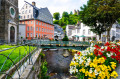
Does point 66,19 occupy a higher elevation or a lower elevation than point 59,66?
higher

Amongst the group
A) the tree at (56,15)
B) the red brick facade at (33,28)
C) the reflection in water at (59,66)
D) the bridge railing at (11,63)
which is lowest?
the reflection in water at (59,66)

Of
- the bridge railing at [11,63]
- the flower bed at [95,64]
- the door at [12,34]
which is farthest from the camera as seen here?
the door at [12,34]

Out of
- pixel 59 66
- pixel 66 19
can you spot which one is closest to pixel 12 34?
pixel 59 66

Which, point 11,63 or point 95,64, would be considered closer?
point 95,64

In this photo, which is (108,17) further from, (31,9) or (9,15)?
(31,9)

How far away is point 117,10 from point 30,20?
32.1 metres

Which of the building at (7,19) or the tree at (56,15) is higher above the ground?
the tree at (56,15)

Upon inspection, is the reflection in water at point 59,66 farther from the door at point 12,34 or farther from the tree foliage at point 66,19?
the tree foliage at point 66,19

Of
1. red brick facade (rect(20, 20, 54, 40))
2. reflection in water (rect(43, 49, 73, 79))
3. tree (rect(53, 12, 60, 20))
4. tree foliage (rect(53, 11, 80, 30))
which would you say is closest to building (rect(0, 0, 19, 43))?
reflection in water (rect(43, 49, 73, 79))

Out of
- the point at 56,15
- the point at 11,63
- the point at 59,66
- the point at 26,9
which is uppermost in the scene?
the point at 56,15

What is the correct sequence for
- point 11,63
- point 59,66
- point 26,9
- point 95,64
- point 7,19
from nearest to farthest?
point 95,64, point 11,63, point 59,66, point 7,19, point 26,9

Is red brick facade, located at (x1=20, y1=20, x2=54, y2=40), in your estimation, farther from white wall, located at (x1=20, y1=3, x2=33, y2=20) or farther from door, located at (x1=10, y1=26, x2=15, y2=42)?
door, located at (x1=10, y1=26, x2=15, y2=42)

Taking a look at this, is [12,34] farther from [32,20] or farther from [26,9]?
[26,9]

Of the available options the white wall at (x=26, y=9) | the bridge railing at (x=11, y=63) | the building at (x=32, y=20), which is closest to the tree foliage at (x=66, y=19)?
the building at (x=32, y=20)
